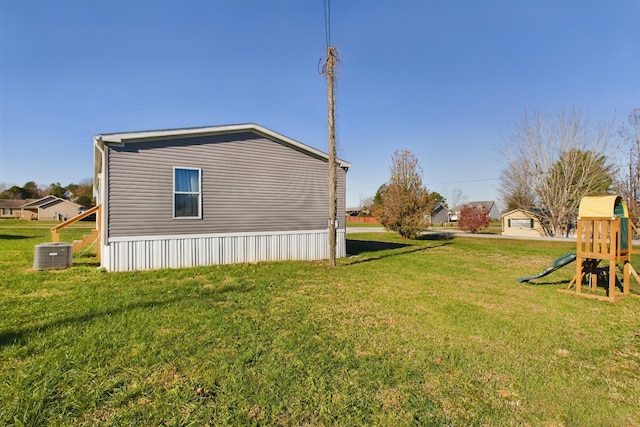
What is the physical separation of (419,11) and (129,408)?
1258 centimetres

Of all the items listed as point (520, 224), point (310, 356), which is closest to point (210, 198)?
point (310, 356)

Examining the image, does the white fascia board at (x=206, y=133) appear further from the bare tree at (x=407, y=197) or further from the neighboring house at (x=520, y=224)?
the neighboring house at (x=520, y=224)

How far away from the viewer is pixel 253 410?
2414 millimetres

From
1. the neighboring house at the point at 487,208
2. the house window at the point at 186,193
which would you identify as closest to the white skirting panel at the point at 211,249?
the house window at the point at 186,193

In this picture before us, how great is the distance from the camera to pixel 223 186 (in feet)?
30.8

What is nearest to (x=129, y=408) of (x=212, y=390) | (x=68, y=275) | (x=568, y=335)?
(x=212, y=390)

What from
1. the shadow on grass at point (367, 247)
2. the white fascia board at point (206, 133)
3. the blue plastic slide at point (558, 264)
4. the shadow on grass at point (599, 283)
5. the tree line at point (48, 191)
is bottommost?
the shadow on grass at point (367, 247)

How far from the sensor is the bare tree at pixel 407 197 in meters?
20.9

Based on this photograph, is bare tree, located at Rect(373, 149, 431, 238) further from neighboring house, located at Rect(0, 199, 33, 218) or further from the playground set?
neighboring house, located at Rect(0, 199, 33, 218)

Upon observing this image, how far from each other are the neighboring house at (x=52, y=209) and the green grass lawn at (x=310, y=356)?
2241 inches

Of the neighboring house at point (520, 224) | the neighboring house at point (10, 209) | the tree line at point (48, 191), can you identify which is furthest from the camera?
the tree line at point (48, 191)

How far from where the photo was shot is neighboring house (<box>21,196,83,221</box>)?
50938 mm

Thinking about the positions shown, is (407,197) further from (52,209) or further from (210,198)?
(52,209)

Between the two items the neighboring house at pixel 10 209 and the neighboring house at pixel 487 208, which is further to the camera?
the neighboring house at pixel 487 208
